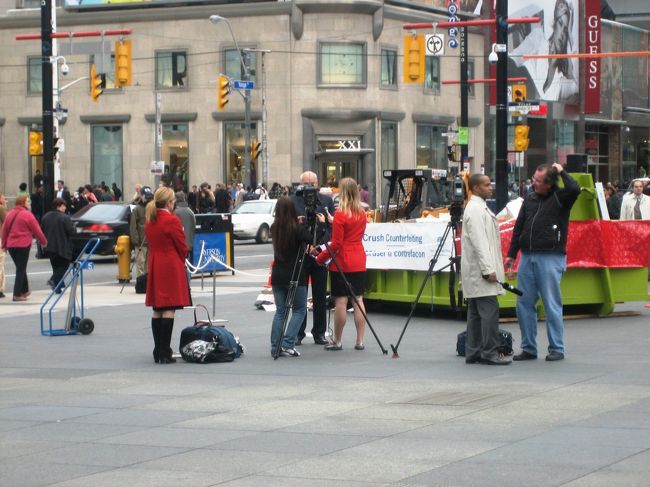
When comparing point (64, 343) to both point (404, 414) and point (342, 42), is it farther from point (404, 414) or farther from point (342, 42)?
point (342, 42)

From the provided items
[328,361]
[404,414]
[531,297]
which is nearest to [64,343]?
[328,361]

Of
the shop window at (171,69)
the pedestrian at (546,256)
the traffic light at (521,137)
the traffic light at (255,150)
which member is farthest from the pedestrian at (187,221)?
the shop window at (171,69)

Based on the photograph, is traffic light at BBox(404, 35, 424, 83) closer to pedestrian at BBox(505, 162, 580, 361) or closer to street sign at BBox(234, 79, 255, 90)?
street sign at BBox(234, 79, 255, 90)

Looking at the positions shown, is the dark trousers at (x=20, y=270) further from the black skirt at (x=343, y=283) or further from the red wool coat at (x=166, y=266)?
the black skirt at (x=343, y=283)

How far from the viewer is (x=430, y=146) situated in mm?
61125

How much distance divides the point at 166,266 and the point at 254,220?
27.9 metres

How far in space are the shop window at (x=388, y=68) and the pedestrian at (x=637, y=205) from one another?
116ft

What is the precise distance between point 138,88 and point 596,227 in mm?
42646

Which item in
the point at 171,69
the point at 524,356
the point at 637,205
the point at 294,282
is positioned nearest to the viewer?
the point at 524,356

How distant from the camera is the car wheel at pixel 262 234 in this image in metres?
41.7

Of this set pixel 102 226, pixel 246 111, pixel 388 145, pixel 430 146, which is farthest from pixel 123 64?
pixel 430 146

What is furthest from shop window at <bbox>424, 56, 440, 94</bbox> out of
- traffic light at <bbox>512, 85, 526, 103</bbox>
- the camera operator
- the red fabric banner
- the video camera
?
the video camera

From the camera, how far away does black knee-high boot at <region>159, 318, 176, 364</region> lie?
13.8 m

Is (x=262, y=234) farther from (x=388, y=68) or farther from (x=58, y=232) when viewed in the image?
(x=58, y=232)
